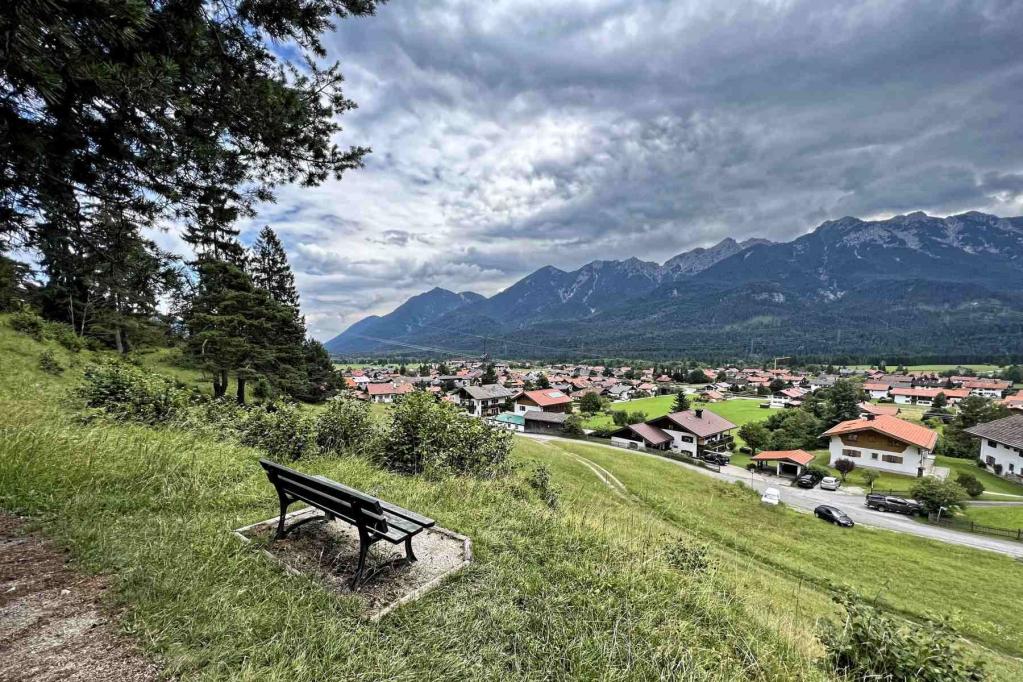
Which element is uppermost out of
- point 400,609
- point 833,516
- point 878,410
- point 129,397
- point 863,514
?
point 129,397

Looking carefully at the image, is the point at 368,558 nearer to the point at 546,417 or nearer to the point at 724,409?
the point at 546,417

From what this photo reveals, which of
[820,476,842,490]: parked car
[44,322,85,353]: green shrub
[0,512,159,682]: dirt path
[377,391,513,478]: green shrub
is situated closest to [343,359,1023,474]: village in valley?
[377,391,513,478]: green shrub

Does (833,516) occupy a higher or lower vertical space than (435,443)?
lower

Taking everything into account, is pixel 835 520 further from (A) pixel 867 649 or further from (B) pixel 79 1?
(B) pixel 79 1

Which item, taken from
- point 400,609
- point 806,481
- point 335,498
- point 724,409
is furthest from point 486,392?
point 400,609

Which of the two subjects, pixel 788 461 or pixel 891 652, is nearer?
pixel 891 652

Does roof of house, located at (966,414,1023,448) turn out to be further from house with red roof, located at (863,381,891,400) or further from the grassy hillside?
house with red roof, located at (863,381,891,400)

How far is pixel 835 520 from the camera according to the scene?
19.5 metres

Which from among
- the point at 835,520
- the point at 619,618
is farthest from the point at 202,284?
the point at 835,520

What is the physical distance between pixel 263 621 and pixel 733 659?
3371 millimetres

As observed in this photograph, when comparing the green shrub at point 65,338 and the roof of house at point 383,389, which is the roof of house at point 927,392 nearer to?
the roof of house at point 383,389

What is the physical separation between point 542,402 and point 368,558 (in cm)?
5392

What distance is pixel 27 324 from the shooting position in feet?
49.1

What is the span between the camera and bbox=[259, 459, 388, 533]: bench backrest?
3.57 metres
